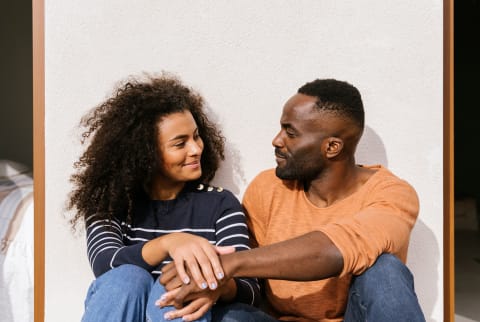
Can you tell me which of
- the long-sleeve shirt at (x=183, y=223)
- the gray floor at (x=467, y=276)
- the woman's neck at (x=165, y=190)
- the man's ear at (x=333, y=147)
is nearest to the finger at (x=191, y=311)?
the long-sleeve shirt at (x=183, y=223)

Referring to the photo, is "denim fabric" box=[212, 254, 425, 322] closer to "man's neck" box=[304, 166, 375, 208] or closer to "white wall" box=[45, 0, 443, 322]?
"man's neck" box=[304, 166, 375, 208]

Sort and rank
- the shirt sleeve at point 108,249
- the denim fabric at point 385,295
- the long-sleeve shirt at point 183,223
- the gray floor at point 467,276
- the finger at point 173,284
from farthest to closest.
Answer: the gray floor at point 467,276 < the long-sleeve shirt at point 183,223 < the shirt sleeve at point 108,249 < the finger at point 173,284 < the denim fabric at point 385,295

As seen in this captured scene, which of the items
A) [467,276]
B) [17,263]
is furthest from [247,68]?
[467,276]

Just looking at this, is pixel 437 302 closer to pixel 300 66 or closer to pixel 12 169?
pixel 300 66

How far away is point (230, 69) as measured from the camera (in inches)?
67.7

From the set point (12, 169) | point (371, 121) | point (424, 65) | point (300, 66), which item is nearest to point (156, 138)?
point (300, 66)

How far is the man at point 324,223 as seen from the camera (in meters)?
1.17

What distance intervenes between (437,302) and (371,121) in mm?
676

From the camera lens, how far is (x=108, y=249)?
4.44 ft

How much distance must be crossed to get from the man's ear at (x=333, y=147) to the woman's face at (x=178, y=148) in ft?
1.22

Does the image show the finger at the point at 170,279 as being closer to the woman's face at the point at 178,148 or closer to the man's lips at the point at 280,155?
the woman's face at the point at 178,148

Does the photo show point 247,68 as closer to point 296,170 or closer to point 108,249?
point 296,170

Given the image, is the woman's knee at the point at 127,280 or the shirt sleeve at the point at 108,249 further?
the shirt sleeve at the point at 108,249

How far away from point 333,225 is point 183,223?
0.49 m
